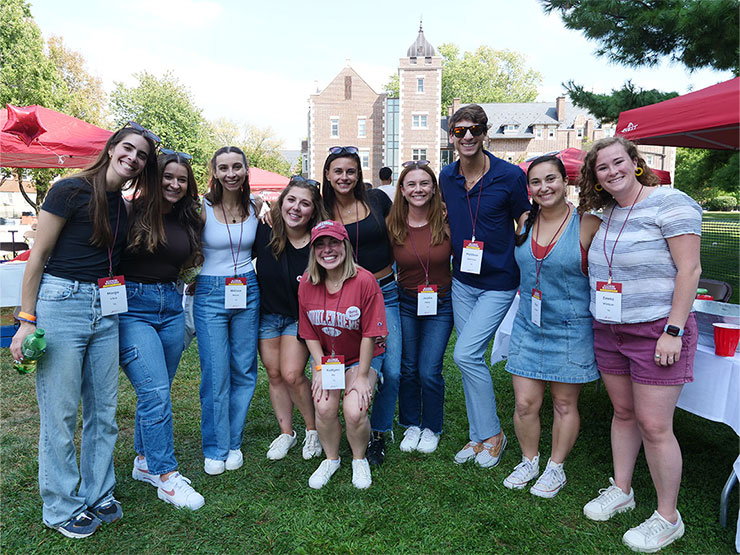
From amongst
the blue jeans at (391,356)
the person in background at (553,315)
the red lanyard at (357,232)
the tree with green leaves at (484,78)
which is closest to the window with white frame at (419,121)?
the tree with green leaves at (484,78)

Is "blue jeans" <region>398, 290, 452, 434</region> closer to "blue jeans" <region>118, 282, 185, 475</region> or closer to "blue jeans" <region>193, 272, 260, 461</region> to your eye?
"blue jeans" <region>193, 272, 260, 461</region>

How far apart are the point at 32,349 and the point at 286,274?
1355 mm

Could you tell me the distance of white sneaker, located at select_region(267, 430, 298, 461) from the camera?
327cm

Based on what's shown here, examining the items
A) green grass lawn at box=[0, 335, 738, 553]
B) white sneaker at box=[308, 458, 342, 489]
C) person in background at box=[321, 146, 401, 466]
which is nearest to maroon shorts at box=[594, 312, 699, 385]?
green grass lawn at box=[0, 335, 738, 553]

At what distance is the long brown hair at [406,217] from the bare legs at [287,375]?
953 mm

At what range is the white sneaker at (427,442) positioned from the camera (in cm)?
335

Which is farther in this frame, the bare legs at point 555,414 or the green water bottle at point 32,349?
the bare legs at point 555,414

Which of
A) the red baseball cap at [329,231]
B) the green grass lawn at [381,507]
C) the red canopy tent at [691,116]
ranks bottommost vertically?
the green grass lawn at [381,507]

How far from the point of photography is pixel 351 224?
3.09 m

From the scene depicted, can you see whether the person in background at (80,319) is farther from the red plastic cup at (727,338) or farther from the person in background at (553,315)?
the red plastic cup at (727,338)

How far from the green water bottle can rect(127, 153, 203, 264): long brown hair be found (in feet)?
1.96

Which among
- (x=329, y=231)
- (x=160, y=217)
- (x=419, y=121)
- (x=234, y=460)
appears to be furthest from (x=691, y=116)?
(x=419, y=121)

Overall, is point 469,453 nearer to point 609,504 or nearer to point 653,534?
point 609,504

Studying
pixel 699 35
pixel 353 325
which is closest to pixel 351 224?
pixel 353 325
